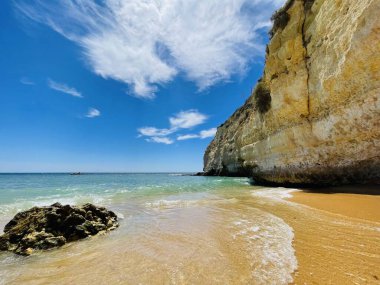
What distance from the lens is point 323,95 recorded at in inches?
491

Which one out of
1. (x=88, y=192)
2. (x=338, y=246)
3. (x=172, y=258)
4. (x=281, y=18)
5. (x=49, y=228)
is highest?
(x=281, y=18)

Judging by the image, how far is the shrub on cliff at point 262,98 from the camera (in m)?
21.0

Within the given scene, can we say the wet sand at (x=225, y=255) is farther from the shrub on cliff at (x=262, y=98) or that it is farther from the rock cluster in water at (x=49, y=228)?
the shrub on cliff at (x=262, y=98)

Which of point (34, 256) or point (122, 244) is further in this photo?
point (122, 244)

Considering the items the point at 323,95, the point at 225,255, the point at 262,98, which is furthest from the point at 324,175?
the point at 225,255

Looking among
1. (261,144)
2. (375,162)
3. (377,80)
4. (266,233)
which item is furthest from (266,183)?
(266,233)

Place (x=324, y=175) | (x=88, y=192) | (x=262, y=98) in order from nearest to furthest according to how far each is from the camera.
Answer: (x=324, y=175) < (x=88, y=192) < (x=262, y=98)

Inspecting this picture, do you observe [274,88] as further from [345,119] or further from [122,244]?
[122,244]

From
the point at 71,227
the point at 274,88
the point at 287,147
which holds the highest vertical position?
the point at 274,88

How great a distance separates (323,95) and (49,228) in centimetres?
1342

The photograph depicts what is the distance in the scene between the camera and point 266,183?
23.0 metres

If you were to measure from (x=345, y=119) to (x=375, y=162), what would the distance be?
235 cm

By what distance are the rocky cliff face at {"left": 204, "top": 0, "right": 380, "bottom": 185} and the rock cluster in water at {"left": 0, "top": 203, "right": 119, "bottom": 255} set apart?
11.2 meters

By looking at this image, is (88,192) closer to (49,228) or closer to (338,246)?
(49,228)
